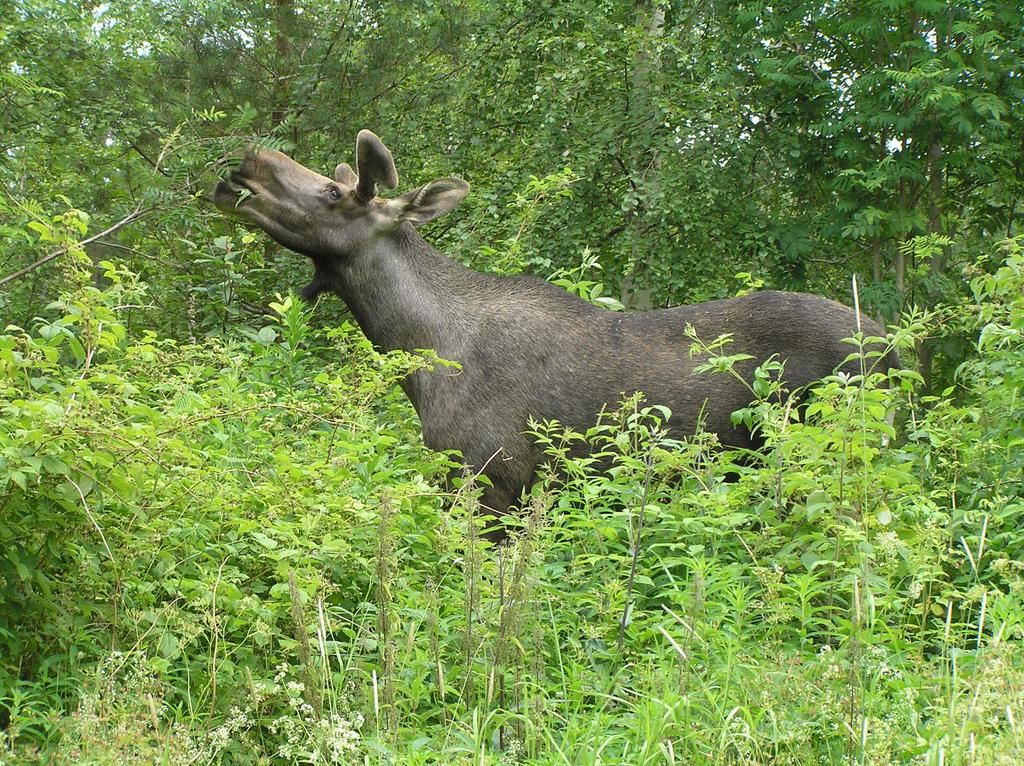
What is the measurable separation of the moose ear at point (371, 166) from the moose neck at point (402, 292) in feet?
1.03

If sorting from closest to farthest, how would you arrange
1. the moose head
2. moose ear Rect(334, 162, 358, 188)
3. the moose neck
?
the moose neck
the moose head
moose ear Rect(334, 162, 358, 188)

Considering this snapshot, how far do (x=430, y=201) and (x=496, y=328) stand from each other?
100 cm

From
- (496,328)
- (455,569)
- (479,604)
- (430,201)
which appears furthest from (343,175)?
(479,604)

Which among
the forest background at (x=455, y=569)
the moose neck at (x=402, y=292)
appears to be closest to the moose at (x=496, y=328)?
the moose neck at (x=402, y=292)

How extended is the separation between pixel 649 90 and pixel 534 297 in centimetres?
470

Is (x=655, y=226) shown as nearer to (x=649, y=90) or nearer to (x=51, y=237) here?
(x=649, y=90)

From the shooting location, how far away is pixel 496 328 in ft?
23.1

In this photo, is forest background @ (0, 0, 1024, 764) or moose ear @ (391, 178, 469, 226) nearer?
forest background @ (0, 0, 1024, 764)

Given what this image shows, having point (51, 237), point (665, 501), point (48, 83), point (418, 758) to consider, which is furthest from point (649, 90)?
point (418, 758)

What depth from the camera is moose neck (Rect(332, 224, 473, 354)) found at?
7.14 meters

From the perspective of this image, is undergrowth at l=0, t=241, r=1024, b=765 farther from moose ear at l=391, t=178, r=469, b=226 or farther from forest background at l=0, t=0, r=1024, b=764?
moose ear at l=391, t=178, r=469, b=226

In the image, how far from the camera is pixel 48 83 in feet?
34.7

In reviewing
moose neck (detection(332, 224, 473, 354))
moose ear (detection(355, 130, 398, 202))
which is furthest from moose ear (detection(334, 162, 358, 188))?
moose neck (detection(332, 224, 473, 354))

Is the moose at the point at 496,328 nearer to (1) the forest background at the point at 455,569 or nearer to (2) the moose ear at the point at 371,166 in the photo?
(2) the moose ear at the point at 371,166
